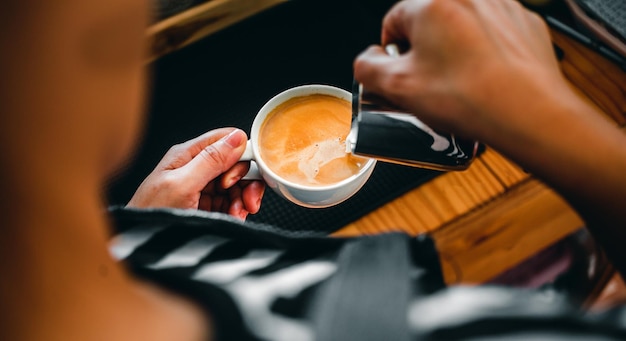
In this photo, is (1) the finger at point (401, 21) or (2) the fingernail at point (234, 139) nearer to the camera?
(1) the finger at point (401, 21)

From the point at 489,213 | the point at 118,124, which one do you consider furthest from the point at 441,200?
the point at 118,124

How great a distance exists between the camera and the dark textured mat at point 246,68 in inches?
27.1

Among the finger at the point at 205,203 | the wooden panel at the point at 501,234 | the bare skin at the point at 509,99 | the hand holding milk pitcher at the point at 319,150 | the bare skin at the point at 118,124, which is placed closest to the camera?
the bare skin at the point at 118,124

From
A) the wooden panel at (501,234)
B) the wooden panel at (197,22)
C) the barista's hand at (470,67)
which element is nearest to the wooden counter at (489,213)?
the wooden panel at (501,234)

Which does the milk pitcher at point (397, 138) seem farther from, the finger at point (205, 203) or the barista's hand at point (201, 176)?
the finger at point (205, 203)

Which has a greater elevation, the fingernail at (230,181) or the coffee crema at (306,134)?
the coffee crema at (306,134)

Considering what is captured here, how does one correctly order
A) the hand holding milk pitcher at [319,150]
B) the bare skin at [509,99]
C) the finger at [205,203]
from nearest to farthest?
the bare skin at [509,99]
the hand holding milk pitcher at [319,150]
the finger at [205,203]

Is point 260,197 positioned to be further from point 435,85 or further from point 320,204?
point 435,85

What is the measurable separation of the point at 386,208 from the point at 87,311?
1.26ft

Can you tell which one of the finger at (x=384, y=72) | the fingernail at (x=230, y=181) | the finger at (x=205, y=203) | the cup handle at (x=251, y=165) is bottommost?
the finger at (x=205, y=203)

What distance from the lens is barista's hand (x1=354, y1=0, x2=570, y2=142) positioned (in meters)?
0.33

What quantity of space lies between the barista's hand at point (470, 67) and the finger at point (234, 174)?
11.5 inches

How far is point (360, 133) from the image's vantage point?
42 centimetres

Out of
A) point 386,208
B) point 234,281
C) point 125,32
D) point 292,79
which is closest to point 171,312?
point 234,281
